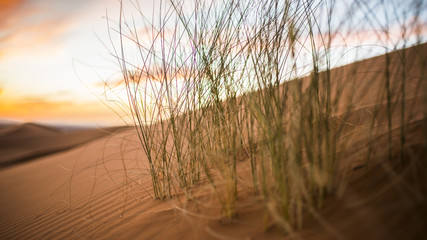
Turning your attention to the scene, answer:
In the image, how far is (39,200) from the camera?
3.24 meters

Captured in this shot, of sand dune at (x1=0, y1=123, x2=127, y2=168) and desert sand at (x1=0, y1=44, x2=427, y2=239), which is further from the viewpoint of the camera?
sand dune at (x1=0, y1=123, x2=127, y2=168)

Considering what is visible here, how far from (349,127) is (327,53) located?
1.17m

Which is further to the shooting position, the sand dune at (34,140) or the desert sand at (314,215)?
the sand dune at (34,140)

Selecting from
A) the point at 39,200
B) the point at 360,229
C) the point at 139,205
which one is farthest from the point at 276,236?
the point at 39,200

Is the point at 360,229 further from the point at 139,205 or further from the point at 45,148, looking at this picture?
the point at 45,148

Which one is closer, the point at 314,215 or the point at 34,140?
the point at 314,215

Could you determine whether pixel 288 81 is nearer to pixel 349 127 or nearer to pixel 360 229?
pixel 360 229

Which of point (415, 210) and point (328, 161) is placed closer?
point (415, 210)

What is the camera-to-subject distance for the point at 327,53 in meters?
1.17

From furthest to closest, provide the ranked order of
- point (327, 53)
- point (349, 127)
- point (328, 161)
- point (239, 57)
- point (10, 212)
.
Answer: point (10, 212), point (349, 127), point (239, 57), point (327, 53), point (328, 161)

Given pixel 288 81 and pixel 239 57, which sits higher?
pixel 239 57

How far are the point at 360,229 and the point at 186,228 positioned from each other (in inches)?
31.5

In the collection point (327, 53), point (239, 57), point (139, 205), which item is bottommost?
point (139, 205)

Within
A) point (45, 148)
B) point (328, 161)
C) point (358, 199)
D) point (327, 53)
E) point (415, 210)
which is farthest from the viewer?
point (45, 148)
